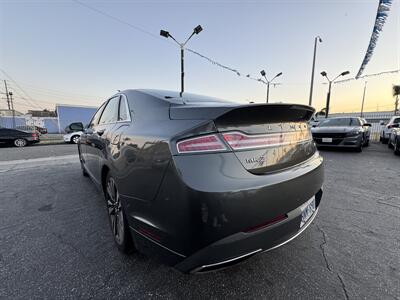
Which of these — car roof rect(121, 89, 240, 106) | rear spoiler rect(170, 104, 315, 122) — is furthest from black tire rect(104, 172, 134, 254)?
rear spoiler rect(170, 104, 315, 122)

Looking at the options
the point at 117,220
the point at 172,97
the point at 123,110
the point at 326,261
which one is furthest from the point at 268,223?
the point at 123,110

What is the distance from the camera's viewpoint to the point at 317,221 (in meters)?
2.54

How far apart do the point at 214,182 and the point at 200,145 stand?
0.23 m

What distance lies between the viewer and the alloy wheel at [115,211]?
1939 millimetres

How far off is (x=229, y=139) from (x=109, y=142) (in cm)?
141

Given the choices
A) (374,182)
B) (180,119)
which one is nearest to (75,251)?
(180,119)

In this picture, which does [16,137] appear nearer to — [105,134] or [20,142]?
[20,142]

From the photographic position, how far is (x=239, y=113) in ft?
4.29

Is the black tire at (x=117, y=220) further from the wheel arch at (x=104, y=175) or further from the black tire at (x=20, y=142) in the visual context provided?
the black tire at (x=20, y=142)

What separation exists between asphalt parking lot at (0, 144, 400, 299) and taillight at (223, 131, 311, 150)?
3.50 feet

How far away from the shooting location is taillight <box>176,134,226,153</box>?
121cm

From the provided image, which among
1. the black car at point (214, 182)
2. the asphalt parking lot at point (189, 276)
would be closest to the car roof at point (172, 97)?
the black car at point (214, 182)

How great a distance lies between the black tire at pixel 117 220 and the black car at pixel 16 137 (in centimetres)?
1460

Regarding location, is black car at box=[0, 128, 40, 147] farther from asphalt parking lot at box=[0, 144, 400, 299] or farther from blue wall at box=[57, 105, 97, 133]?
blue wall at box=[57, 105, 97, 133]
